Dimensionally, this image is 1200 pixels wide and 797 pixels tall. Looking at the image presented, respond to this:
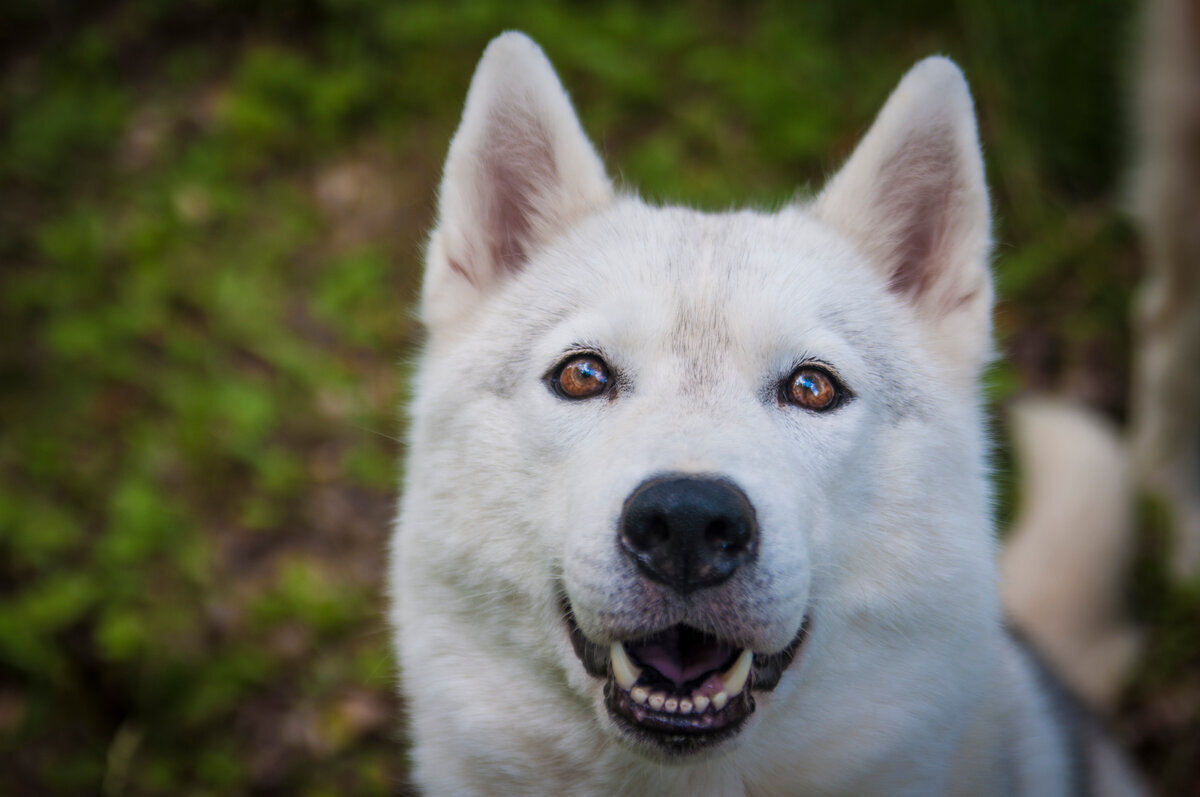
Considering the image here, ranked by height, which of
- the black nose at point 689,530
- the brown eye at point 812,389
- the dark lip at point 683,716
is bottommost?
the dark lip at point 683,716

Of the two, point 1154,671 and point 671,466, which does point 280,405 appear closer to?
point 671,466

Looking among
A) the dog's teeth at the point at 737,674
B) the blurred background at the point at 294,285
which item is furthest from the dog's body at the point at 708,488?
the blurred background at the point at 294,285

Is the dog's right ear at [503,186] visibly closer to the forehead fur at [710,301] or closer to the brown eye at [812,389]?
the forehead fur at [710,301]

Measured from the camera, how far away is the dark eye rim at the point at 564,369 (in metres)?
2.10

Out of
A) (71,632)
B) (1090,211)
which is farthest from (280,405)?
(1090,211)

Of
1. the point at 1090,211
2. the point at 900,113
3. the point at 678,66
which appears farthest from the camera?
the point at 678,66

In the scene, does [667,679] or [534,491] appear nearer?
[667,679]

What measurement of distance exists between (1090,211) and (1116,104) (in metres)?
0.59

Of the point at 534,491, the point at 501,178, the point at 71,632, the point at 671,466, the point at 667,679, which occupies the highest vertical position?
the point at 501,178

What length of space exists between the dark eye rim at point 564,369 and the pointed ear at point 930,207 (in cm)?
82

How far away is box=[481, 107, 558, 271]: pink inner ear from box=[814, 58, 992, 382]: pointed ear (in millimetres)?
797

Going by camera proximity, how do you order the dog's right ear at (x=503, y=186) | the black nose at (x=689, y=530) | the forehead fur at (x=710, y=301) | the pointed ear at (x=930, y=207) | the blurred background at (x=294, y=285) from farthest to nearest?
the blurred background at (x=294, y=285) < the dog's right ear at (x=503, y=186) < the pointed ear at (x=930, y=207) < the forehead fur at (x=710, y=301) < the black nose at (x=689, y=530)

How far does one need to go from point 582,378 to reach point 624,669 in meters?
0.69

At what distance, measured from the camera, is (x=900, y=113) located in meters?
2.21
